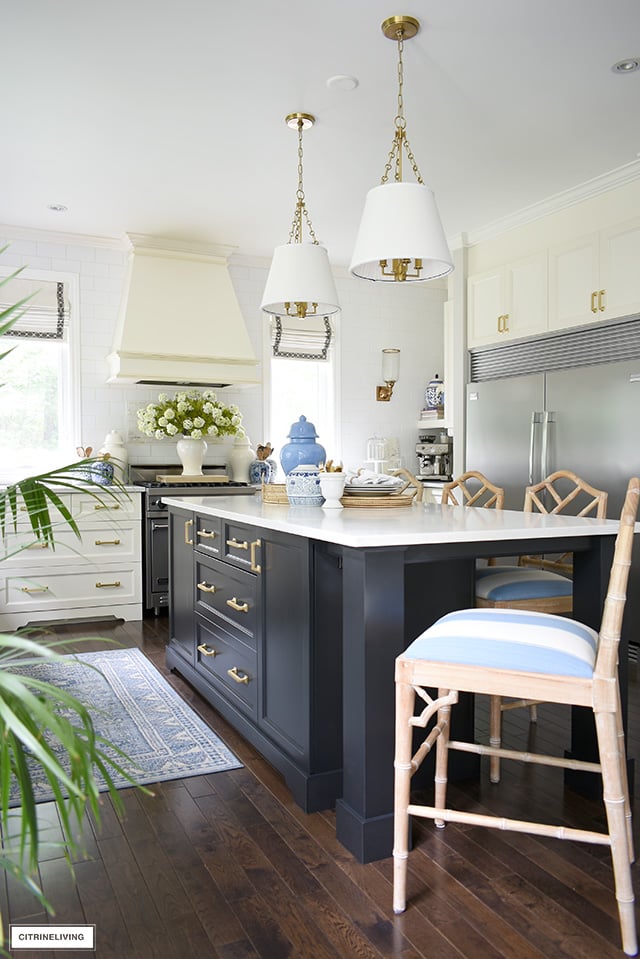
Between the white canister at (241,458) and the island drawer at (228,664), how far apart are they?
A: 2.53 metres

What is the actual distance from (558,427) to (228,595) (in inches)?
97.7

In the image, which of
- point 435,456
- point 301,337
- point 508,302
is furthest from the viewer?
point 435,456

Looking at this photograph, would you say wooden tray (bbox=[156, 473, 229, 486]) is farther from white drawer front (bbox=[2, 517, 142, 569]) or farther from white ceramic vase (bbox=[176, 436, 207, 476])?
white drawer front (bbox=[2, 517, 142, 569])

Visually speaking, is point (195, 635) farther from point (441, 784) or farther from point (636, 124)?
point (636, 124)

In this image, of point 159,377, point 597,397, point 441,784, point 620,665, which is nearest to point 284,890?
point 441,784

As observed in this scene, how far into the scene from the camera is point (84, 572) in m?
4.97

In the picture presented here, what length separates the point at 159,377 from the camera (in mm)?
5328

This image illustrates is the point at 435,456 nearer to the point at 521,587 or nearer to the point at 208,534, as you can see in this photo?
the point at 208,534

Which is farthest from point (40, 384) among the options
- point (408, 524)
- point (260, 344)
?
point (408, 524)

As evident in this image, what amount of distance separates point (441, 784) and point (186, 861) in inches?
27.9

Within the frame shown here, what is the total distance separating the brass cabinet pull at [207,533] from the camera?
3.16 meters

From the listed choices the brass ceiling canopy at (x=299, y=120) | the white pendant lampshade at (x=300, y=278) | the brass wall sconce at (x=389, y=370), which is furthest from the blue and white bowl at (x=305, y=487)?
the brass wall sconce at (x=389, y=370)

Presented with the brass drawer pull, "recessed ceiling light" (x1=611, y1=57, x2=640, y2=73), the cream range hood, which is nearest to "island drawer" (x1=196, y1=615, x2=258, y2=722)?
the brass drawer pull

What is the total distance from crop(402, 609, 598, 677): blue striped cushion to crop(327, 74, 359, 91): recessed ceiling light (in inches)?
97.5
